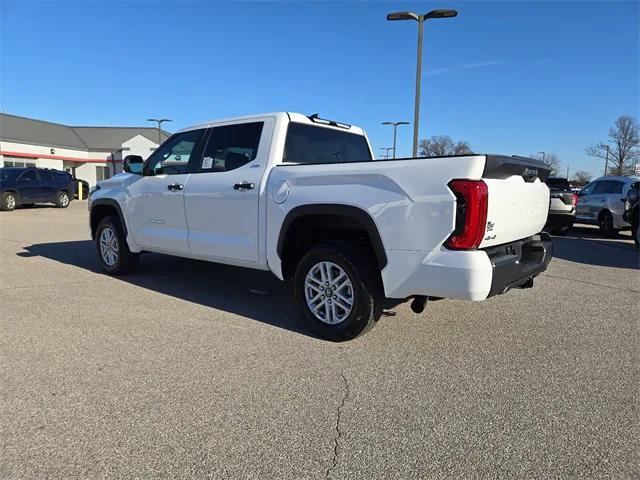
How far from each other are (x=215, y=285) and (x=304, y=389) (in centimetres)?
320

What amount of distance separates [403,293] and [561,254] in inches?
276

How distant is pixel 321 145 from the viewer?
17.3 ft

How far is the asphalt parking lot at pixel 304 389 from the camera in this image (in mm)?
2496

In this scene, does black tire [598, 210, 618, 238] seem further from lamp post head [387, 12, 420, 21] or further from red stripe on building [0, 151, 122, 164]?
red stripe on building [0, 151, 122, 164]

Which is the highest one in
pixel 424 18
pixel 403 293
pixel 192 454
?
pixel 424 18

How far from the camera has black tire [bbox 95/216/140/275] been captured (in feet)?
21.4

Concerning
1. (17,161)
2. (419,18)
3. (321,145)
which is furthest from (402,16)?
(17,161)

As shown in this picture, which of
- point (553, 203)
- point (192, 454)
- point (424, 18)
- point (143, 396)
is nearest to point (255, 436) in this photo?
point (192, 454)

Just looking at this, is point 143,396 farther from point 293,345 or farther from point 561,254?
point 561,254

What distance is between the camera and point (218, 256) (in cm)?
511

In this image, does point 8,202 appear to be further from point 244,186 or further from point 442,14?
point 244,186

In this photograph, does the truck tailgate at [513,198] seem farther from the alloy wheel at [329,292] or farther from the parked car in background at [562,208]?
the parked car in background at [562,208]

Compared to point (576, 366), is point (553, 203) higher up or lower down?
higher up

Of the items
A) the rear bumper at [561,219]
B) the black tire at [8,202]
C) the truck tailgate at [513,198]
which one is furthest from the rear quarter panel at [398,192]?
the black tire at [8,202]
